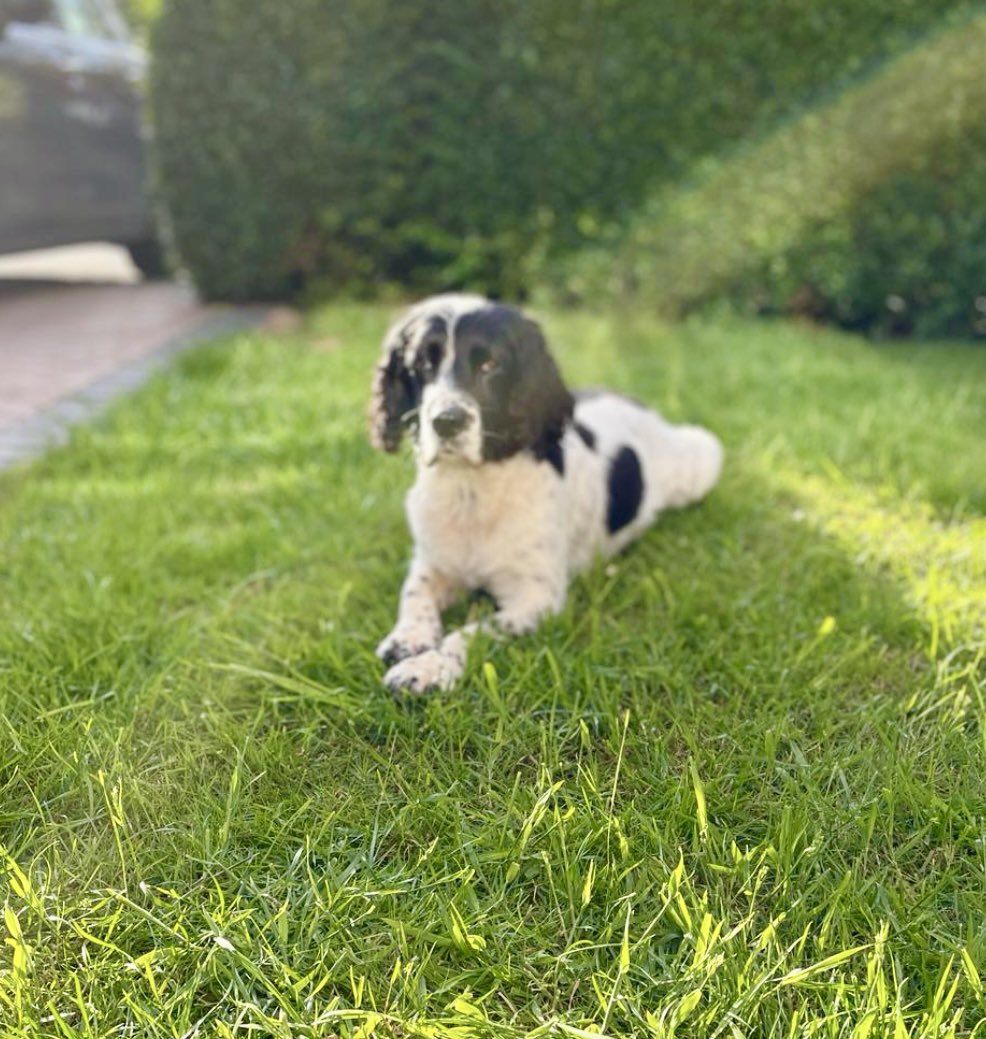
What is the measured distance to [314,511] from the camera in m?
3.49

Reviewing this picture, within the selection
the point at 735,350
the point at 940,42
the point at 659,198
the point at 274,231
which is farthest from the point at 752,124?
the point at 274,231

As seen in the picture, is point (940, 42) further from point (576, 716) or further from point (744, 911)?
point (744, 911)

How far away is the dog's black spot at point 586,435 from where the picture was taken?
10.3 feet

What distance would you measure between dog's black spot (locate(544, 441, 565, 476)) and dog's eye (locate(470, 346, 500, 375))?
297 millimetres

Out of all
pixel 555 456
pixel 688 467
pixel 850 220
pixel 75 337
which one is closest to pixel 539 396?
pixel 555 456

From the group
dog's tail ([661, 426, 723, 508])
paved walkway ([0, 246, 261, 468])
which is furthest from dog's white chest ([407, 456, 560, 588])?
paved walkway ([0, 246, 261, 468])

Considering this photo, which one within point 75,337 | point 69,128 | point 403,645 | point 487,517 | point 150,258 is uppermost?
point 69,128

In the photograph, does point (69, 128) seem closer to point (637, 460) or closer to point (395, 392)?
point (395, 392)

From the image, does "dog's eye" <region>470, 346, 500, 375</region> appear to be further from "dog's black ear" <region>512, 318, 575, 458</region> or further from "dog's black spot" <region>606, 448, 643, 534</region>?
"dog's black spot" <region>606, 448, 643, 534</region>

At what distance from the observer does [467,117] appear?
699cm

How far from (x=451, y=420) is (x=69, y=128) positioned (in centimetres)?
606

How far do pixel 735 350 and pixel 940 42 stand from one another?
8.03 ft

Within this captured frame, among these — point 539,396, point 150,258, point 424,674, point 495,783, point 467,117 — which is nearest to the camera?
point 495,783

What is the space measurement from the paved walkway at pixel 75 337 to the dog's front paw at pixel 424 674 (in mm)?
2342
